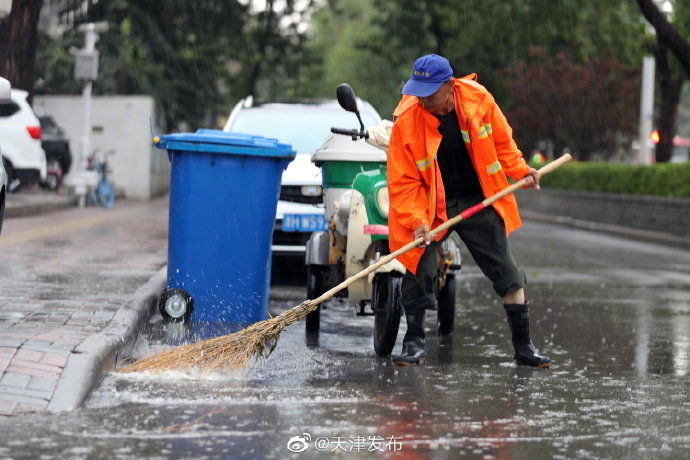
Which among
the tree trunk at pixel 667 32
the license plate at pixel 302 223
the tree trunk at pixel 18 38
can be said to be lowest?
the license plate at pixel 302 223

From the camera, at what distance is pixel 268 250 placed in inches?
353

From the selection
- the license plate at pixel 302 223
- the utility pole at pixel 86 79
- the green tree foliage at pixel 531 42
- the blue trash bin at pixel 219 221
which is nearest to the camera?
the blue trash bin at pixel 219 221

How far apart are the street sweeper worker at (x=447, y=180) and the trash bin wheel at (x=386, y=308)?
10 centimetres

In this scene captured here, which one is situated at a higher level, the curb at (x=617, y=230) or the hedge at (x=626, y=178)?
the hedge at (x=626, y=178)

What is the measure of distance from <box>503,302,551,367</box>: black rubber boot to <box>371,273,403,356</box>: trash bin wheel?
645mm

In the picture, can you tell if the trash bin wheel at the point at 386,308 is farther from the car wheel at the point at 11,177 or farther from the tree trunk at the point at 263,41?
the tree trunk at the point at 263,41

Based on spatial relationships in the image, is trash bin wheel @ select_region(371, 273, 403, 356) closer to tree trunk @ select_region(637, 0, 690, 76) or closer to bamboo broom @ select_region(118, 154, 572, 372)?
bamboo broom @ select_region(118, 154, 572, 372)

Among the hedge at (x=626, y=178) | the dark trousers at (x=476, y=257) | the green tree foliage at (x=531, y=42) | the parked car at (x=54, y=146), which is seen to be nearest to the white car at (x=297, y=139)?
the dark trousers at (x=476, y=257)

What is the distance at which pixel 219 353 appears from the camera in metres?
7.11

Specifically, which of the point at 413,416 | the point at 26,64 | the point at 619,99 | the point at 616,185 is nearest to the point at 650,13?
the point at 616,185

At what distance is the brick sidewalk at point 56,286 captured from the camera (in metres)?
6.11

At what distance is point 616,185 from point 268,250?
1933cm

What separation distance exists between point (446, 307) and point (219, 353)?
93.0 inches

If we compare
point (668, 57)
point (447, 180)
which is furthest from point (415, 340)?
point (668, 57)
